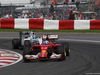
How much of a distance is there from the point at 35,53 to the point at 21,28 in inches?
494

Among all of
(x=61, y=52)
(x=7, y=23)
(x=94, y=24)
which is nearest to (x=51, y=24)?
(x=94, y=24)

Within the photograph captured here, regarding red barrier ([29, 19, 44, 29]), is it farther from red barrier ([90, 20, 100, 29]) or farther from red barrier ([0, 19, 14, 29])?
red barrier ([90, 20, 100, 29])

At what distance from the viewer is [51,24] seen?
72.8 feet

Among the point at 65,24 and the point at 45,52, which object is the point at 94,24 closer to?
the point at 65,24

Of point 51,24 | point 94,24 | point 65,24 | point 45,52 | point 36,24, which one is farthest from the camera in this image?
point 36,24

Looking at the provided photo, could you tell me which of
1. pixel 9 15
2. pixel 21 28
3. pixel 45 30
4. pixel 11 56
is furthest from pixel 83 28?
pixel 11 56

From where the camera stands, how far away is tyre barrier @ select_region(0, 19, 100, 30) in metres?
21.5

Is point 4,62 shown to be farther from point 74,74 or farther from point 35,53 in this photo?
point 74,74

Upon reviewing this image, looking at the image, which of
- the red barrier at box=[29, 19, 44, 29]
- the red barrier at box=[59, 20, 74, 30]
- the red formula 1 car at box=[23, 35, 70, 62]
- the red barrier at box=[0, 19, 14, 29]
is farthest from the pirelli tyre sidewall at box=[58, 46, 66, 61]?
the red barrier at box=[0, 19, 14, 29]

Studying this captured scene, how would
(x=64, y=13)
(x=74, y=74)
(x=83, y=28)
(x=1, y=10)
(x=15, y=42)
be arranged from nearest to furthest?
(x=74, y=74) → (x=15, y=42) → (x=83, y=28) → (x=64, y=13) → (x=1, y=10)

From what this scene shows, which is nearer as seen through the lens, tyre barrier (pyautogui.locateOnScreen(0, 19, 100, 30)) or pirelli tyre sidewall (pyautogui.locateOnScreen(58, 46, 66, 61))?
pirelli tyre sidewall (pyautogui.locateOnScreen(58, 46, 66, 61))

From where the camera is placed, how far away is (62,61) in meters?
9.66

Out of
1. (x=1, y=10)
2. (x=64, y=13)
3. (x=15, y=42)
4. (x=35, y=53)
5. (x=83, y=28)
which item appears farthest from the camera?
(x=1, y=10)

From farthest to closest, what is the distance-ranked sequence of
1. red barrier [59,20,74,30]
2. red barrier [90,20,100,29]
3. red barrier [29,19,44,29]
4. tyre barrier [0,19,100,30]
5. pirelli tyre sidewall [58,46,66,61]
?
red barrier [29,19,44,29] < red barrier [59,20,74,30] < tyre barrier [0,19,100,30] < red barrier [90,20,100,29] < pirelli tyre sidewall [58,46,66,61]
